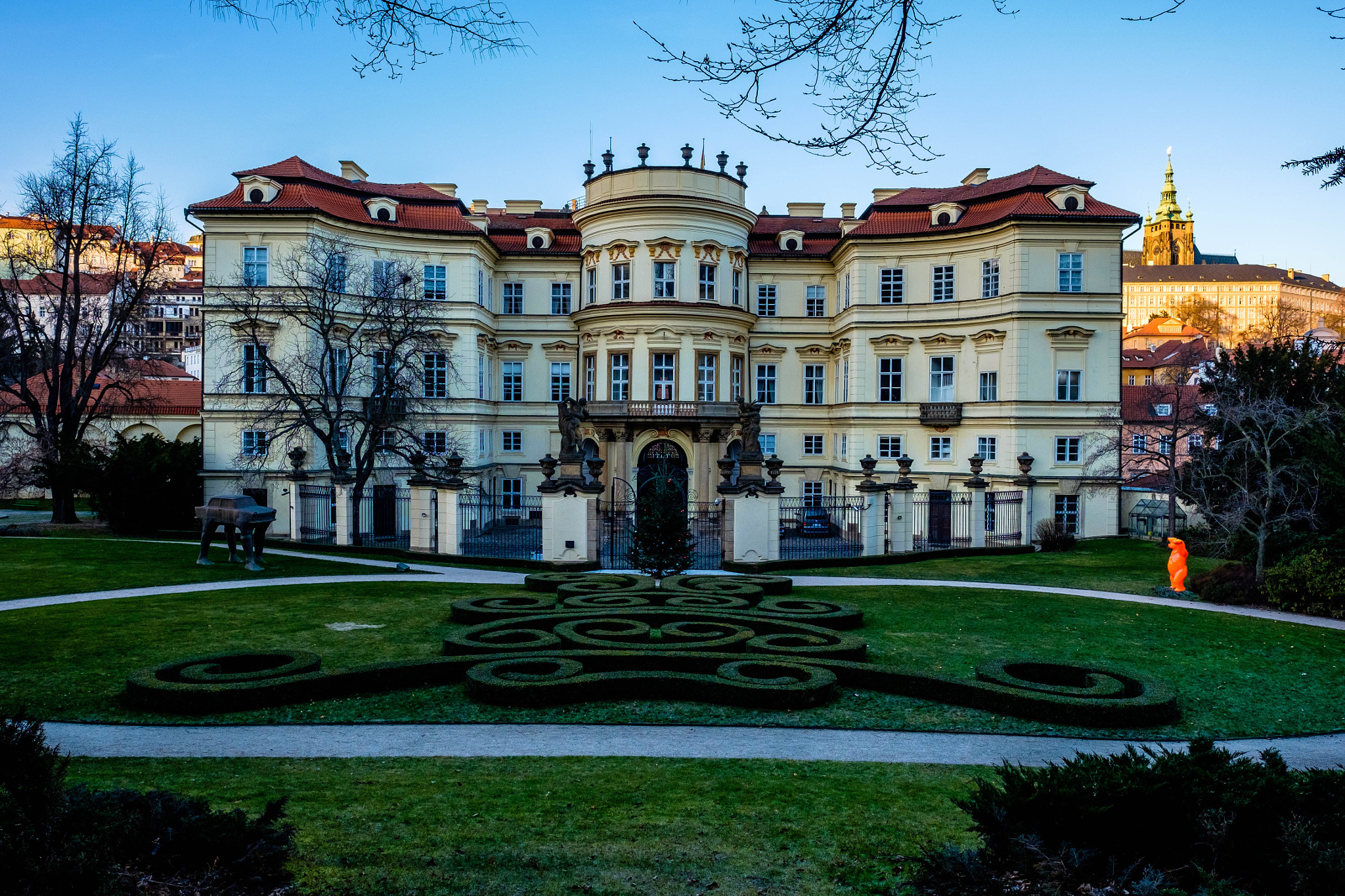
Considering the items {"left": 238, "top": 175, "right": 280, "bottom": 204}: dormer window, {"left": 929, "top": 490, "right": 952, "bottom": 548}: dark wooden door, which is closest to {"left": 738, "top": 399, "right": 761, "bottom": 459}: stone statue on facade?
{"left": 929, "top": 490, "right": 952, "bottom": 548}: dark wooden door

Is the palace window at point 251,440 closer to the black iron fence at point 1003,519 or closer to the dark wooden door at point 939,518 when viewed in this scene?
the dark wooden door at point 939,518

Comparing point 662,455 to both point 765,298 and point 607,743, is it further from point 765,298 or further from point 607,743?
point 607,743

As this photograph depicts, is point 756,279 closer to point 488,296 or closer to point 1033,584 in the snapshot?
point 488,296

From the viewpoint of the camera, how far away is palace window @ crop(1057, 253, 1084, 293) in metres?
37.3

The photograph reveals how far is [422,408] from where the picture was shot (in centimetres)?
3828

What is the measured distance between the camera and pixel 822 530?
35.4 metres

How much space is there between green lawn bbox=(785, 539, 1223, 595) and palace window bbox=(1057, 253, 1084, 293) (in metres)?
12.5

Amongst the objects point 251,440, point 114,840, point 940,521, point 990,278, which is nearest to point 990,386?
point 990,278

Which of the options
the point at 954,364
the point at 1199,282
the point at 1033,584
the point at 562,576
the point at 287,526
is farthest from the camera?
the point at 1199,282

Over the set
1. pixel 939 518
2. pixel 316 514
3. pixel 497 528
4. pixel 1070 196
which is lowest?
pixel 497 528

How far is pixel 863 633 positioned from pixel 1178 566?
10.4 meters

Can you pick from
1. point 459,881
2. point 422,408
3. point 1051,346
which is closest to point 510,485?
point 422,408

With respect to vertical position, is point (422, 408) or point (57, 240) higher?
point (57, 240)

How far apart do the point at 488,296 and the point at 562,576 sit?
2563 cm
